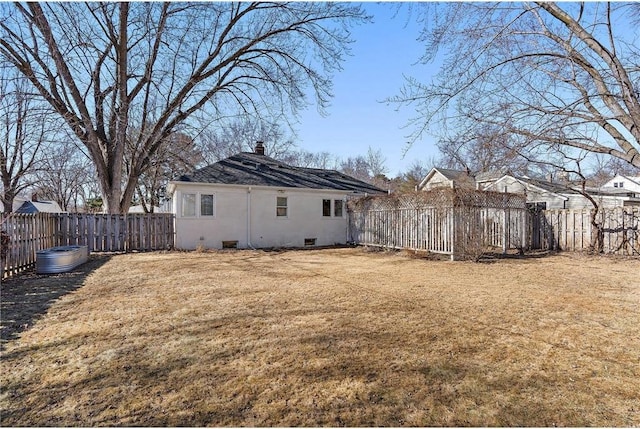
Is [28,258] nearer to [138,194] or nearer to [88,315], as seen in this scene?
[88,315]

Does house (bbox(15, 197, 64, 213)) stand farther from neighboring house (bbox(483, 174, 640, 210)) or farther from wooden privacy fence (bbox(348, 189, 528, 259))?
neighboring house (bbox(483, 174, 640, 210))

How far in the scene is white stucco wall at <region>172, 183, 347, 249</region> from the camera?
13.4 meters

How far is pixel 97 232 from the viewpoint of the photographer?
40.1ft

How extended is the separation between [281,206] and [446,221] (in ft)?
23.6

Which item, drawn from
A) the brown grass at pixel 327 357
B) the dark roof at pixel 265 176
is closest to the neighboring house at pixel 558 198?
the dark roof at pixel 265 176

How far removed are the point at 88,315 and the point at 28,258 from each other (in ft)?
16.6

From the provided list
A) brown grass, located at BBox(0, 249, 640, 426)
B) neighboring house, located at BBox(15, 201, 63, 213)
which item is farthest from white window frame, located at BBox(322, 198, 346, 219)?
neighboring house, located at BBox(15, 201, 63, 213)

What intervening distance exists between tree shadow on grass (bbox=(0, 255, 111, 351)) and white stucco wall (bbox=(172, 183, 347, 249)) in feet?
16.4

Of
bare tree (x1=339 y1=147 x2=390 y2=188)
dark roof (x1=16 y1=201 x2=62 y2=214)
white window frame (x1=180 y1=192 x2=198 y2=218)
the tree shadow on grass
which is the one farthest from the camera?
bare tree (x1=339 y1=147 x2=390 y2=188)

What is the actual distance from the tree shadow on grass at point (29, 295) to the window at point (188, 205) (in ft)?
16.2

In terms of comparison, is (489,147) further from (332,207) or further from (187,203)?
(187,203)

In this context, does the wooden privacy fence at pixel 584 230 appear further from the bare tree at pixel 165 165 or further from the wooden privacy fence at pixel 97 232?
the bare tree at pixel 165 165

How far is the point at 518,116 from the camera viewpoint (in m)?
5.54

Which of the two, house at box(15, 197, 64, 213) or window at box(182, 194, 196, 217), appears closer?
window at box(182, 194, 196, 217)
